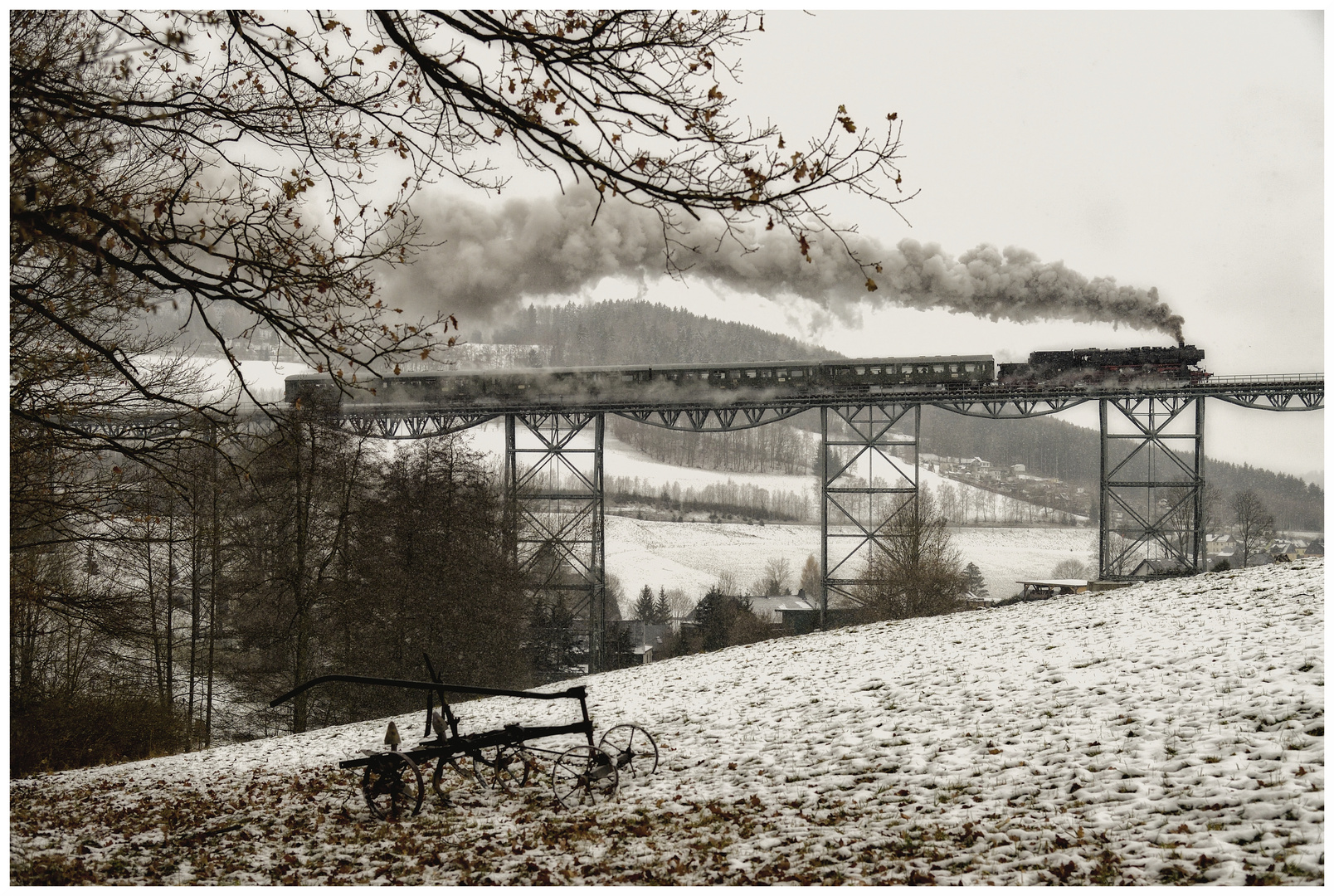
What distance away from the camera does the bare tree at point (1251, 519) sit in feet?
85.0

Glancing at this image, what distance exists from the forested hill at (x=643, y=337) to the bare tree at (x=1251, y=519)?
1746 centimetres

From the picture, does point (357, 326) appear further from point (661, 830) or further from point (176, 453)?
point (661, 830)

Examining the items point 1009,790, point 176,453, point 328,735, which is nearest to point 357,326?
point 176,453

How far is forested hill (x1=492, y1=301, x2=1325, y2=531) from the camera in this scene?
32797mm

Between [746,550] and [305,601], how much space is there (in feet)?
106

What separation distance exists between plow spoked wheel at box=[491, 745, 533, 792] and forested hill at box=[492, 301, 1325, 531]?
23896 mm

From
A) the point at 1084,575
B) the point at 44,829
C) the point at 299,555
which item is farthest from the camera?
the point at 1084,575

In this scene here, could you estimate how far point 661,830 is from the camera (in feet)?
17.6

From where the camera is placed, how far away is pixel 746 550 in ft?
148

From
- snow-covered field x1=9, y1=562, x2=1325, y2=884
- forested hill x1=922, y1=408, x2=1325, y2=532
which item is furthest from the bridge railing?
forested hill x1=922, y1=408, x2=1325, y2=532

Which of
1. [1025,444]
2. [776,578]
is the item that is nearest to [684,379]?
[776,578]

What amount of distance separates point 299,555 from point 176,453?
8570 mm

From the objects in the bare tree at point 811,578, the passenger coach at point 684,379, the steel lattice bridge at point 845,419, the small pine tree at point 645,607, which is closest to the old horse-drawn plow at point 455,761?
the steel lattice bridge at point 845,419

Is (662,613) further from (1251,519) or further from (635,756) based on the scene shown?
(635,756)
